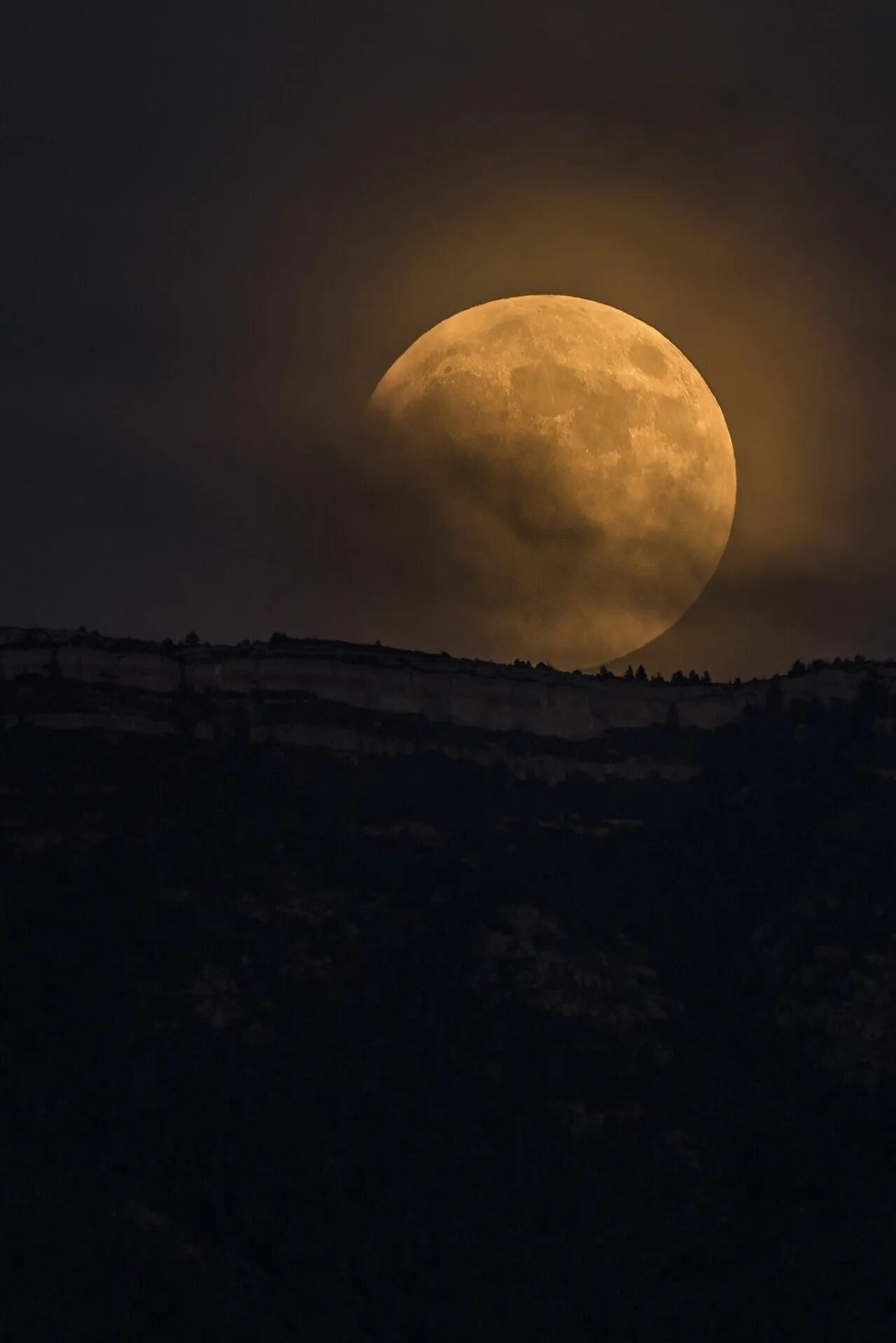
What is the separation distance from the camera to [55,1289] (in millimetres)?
162875

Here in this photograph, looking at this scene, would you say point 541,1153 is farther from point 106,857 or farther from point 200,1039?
point 106,857

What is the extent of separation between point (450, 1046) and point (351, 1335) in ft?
81.7

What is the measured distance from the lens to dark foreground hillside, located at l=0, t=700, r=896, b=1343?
166750mm

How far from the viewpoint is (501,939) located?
196m

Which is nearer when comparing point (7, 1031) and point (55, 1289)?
point (55, 1289)

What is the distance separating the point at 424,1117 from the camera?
18050 centimetres

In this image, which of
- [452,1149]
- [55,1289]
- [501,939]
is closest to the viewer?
[55,1289]

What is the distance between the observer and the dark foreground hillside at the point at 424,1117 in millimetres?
166750

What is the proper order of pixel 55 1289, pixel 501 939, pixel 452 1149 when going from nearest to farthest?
pixel 55 1289
pixel 452 1149
pixel 501 939

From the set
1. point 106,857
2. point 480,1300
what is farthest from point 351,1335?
point 106,857

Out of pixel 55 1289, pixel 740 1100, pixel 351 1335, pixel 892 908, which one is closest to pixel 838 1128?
pixel 740 1100

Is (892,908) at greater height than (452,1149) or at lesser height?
greater

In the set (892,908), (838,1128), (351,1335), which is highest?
(892,908)

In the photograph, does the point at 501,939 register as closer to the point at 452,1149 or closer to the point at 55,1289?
the point at 452,1149
